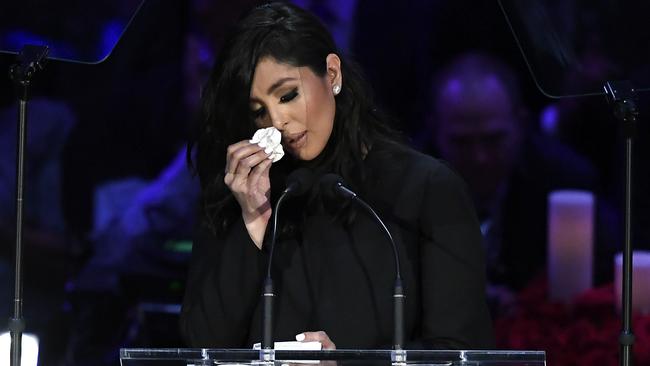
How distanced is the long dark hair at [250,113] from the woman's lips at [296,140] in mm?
82

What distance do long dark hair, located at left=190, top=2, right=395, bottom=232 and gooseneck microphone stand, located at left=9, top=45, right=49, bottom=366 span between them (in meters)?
0.42

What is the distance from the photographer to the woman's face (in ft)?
10.1

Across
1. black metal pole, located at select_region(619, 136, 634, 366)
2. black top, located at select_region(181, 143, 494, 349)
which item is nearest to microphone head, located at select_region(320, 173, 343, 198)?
black top, located at select_region(181, 143, 494, 349)

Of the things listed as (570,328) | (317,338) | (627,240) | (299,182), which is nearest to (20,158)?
(299,182)

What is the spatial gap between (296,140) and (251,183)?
0.17 meters

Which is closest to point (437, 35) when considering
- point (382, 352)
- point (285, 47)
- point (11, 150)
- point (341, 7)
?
point (341, 7)

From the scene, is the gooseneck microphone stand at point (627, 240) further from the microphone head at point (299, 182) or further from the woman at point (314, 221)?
the microphone head at point (299, 182)

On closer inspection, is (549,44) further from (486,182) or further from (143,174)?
(143,174)

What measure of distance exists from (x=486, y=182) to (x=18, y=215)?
2.42 metres

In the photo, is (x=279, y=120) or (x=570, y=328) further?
(x=570, y=328)

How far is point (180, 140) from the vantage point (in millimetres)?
5254

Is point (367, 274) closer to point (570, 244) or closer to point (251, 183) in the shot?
point (251, 183)

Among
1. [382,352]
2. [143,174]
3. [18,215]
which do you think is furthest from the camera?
[143,174]

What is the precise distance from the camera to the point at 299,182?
2.88 metres
